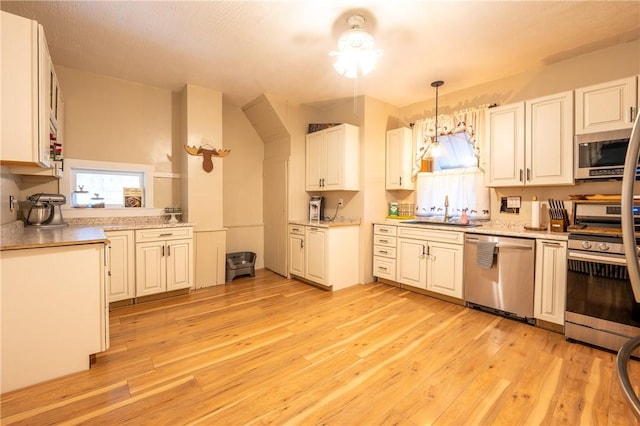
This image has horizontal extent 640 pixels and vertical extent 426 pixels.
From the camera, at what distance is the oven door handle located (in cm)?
221

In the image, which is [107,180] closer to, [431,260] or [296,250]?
[296,250]

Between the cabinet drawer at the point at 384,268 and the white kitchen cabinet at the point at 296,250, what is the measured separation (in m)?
1.03

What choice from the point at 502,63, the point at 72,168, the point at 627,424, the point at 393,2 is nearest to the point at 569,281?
the point at 627,424

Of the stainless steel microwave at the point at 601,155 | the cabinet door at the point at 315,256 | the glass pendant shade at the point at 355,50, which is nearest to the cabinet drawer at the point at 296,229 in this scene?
the cabinet door at the point at 315,256

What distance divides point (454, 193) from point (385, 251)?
1177 mm

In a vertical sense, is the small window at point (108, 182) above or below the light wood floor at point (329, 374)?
above

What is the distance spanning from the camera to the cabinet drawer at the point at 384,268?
12.8 ft

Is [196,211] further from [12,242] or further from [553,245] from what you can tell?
[553,245]

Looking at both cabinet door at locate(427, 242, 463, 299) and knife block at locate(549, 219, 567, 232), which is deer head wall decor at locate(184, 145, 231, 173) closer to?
cabinet door at locate(427, 242, 463, 299)

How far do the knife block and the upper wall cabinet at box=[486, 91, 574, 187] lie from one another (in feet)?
1.18

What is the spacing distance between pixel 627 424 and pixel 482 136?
2884 mm

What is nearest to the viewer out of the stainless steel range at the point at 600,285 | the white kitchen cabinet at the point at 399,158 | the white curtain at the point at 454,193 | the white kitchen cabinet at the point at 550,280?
the stainless steel range at the point at 600,285

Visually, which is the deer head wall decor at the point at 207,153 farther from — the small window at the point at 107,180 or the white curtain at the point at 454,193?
the white curtain at the point at 454,193

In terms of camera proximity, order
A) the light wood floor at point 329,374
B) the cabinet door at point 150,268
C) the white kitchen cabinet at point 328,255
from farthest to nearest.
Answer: the white kitchen cabinet at point 328,255 → the cabinet door at point 150,268 → the light wood floor at point 329,374
